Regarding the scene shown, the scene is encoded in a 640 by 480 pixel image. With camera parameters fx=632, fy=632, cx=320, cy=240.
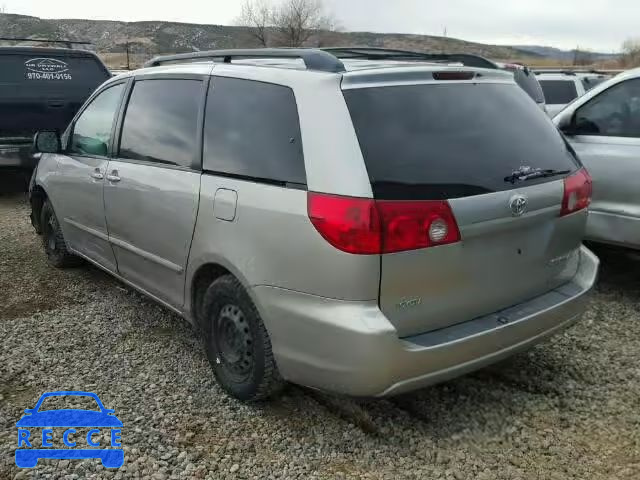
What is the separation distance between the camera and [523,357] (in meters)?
3.78

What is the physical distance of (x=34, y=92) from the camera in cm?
855

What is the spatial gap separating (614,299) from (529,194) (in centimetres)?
236

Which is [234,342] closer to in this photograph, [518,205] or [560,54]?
[518,205]

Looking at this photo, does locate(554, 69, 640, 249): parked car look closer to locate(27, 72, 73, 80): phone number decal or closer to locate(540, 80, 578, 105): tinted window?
locate(27, 72, 73, 80): phone number decal

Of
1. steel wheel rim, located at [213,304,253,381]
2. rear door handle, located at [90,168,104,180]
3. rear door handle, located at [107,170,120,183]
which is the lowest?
steel wheel rim, located at [213,304,253,381]

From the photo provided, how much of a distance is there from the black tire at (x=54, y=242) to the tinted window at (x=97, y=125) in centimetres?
80

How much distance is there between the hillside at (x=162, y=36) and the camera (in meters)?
78.1

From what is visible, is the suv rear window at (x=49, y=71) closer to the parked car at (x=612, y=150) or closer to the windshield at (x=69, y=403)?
the windshield at (x=69, y=403)

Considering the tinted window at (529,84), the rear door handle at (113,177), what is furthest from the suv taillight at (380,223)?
the tinted window at (529,84)

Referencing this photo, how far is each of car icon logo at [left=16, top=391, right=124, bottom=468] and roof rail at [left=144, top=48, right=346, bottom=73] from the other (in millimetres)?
1967

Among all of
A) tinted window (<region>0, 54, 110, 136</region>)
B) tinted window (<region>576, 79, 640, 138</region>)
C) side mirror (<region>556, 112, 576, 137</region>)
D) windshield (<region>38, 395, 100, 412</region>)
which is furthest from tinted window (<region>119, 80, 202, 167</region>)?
tinted window (<region>0, 54, 110, 136</region>)

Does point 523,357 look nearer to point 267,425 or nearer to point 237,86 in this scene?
point 267,425

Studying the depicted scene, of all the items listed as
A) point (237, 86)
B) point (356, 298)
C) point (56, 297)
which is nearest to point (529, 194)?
point (356, 298)

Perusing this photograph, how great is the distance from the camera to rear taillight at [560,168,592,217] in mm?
3129
